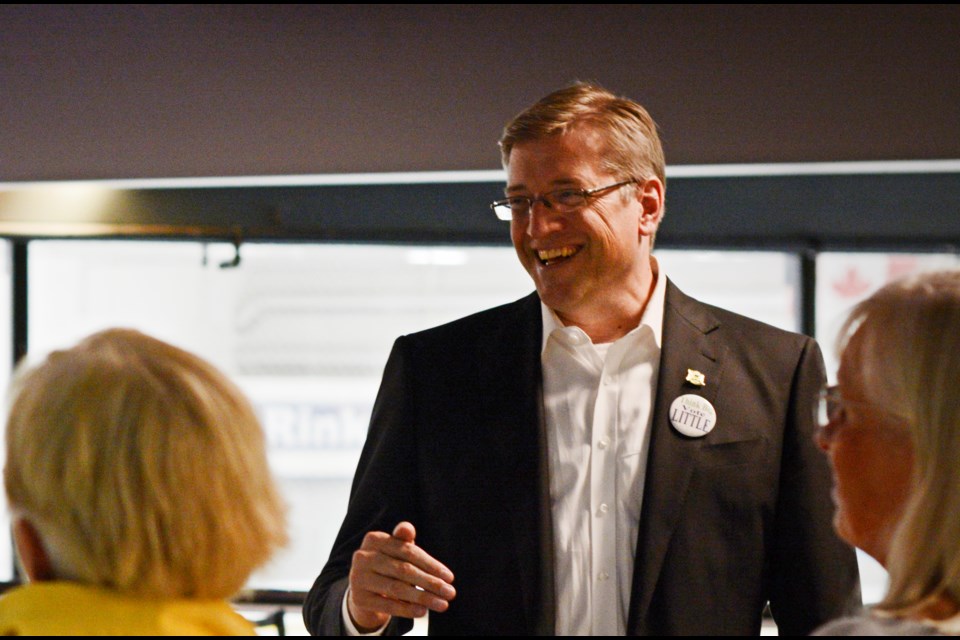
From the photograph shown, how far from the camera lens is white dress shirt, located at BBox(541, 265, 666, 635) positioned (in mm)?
1696

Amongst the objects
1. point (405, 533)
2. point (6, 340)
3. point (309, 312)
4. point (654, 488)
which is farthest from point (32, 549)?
point (6, 340)

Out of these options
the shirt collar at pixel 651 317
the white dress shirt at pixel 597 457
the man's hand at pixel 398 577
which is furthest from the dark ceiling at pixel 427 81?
the man's hand at pixel 398 577

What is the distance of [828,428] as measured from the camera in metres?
1.15

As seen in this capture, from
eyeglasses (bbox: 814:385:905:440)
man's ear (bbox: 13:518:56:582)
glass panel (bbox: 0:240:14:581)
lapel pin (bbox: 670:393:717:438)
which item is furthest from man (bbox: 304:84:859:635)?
glass panel (bbox: 0:240:14:581)

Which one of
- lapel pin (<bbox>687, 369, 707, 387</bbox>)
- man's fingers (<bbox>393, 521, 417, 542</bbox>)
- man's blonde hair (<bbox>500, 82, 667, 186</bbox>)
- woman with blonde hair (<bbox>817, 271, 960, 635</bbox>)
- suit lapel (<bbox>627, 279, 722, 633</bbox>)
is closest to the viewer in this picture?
woman with blonde hair (<bbox>817, 271, 960, 635</bbox>)

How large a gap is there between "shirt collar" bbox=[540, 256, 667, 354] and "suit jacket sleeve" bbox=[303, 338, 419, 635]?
296mm

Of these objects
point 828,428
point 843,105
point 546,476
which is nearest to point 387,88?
point 843,105

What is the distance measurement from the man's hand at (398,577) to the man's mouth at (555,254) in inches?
24.1

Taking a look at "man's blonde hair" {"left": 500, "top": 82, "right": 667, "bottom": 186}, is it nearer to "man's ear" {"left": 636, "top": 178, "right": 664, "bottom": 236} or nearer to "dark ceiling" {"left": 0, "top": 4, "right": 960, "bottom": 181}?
"man's ear" {"left": 636, "top": 178, "right": 664, "bottom": 236}

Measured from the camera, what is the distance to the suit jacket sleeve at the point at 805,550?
1.66 meters

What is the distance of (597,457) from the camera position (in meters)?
1.77

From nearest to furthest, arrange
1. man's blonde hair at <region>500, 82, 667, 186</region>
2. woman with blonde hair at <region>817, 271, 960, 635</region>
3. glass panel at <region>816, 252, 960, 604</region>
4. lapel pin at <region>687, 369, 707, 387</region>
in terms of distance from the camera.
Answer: woman with blonde hair at <region>817, 271, 960, 635</region>
lapel pin at <region>687, 369, 707, 387</region>
man's blonde hair at <region>500, 82, 667, 186</region>
glass panel at <region>816, 252, 960, 604</region>

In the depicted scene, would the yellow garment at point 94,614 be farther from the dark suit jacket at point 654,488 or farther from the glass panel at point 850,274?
the glass panel at point 850,274

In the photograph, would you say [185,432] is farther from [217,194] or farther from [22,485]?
[217,194]
